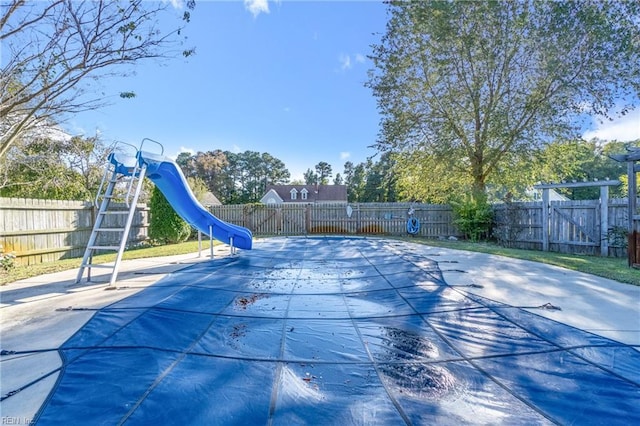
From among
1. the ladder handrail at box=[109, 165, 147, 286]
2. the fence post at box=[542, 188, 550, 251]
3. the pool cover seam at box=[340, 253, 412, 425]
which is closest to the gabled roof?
the fence post at box=[542, 188, 550, 251]

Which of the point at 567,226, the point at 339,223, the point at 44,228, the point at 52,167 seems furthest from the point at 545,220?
the point at 52,167

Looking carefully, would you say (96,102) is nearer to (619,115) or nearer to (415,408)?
(415,408)

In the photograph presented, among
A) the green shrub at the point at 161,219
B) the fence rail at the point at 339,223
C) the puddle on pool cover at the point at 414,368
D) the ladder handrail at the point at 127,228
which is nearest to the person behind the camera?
the puddle on pool cover at the point at 414,368

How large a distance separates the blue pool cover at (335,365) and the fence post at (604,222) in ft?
18.9

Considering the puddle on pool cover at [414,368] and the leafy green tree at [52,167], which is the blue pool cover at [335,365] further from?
the leafy green tree at [52,167]

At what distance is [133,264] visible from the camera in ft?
18.6

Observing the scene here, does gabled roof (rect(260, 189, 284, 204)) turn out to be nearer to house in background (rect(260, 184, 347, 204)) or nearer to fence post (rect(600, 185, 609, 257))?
house in background (rect(260, 184, 347, 204))

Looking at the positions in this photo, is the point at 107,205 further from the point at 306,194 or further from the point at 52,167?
the point at 306,194

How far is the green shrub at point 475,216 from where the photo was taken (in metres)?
10.1

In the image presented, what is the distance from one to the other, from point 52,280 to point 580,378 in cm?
588

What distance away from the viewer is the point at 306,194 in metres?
29.5

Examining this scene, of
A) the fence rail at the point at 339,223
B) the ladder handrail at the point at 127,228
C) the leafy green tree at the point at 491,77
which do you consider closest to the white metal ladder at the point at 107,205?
the ladder handrail at the point at 127,228

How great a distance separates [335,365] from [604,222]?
313 inches

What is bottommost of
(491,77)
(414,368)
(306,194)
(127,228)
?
(414,368)
